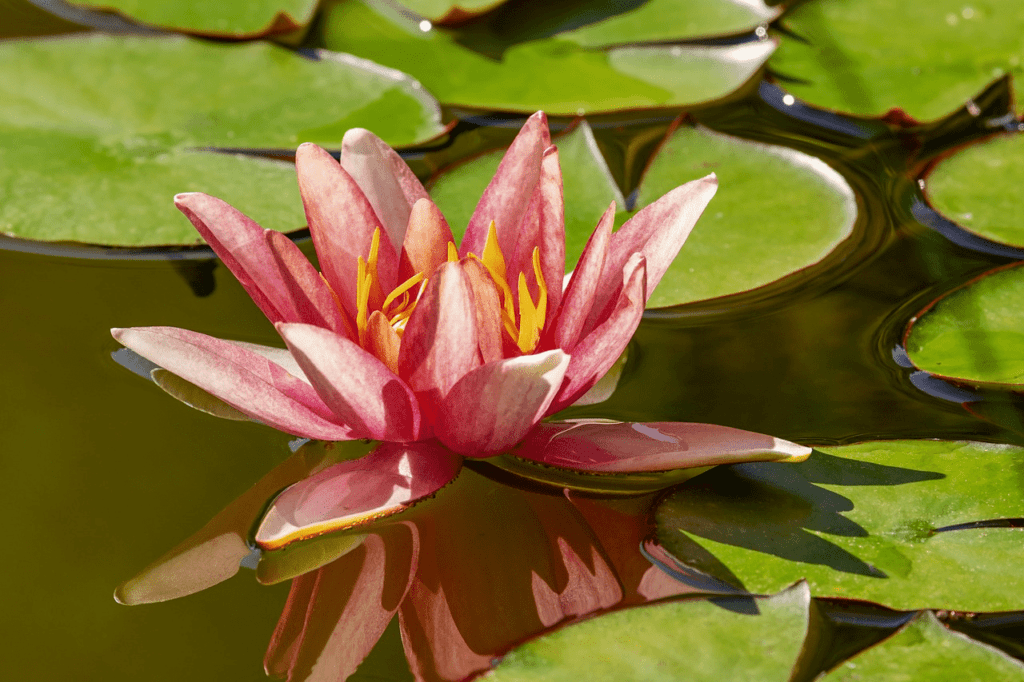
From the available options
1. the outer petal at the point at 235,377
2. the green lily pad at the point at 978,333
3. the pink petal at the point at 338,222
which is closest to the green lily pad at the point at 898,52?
the green lily pad at the point at 978,333

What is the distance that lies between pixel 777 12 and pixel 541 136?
5.56 ft

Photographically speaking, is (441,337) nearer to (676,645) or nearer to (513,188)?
(513,188)

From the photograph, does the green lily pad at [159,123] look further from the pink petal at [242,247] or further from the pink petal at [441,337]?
the pink petal at [441,337]

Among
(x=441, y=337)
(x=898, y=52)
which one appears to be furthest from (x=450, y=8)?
(x=441, y=337)

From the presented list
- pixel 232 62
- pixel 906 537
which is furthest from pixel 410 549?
pixel 232 62

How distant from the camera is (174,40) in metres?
2.55

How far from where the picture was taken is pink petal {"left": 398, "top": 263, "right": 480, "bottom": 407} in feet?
3.91

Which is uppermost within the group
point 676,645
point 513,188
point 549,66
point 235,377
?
point 513,188

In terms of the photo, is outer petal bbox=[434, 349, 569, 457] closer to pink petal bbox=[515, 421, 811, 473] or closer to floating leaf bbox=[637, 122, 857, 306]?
pink petal bbox=[515, 421, 811, 473]

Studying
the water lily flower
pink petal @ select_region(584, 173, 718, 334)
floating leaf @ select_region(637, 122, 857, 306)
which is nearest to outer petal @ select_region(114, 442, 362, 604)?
the water lily flower

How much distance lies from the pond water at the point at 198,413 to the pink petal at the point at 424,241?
379 mm

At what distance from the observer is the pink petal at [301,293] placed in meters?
1.26

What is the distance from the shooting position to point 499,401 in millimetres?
1234

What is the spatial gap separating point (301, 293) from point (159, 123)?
1.22 m
